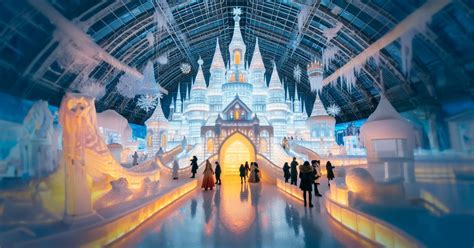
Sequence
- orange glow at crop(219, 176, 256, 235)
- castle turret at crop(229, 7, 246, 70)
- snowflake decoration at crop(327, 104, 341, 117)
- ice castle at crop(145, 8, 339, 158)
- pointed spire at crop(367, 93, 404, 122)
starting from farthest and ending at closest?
snowflake decoration at crop(327, 104, 341, 117) → castle turret at crop(229, 7, 246, 70) → ice castle at crop(145, 8, 339, 158) → pointed spire at crop(367, 93, 404, 122) → orange glow at crop(219, 176, 256, 235)

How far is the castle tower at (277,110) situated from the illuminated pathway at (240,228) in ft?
61.5

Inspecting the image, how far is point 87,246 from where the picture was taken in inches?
132

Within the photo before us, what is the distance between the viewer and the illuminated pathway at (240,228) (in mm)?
3730

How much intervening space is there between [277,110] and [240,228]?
21.7 meters

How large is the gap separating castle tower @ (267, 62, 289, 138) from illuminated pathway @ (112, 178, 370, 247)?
18.8 m

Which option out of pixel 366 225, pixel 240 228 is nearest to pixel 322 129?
pixel 366 225

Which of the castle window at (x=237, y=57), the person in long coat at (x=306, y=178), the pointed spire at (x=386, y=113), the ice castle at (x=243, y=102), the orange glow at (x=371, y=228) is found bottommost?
the orange glow at (x=371, y=228)

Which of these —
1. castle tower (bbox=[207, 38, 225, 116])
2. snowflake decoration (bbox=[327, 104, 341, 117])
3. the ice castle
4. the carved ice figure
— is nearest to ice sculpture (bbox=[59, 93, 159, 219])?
the carved ice figure

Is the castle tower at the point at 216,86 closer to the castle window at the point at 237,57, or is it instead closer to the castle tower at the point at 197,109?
the castle tower at the point at 197,109

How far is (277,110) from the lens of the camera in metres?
25.5

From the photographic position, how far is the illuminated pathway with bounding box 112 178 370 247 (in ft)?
12.2

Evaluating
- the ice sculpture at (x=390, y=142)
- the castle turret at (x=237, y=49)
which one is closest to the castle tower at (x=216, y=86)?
the castle turret at (x=237, y=49)

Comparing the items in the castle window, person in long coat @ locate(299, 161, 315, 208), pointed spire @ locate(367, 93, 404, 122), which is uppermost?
the castle window

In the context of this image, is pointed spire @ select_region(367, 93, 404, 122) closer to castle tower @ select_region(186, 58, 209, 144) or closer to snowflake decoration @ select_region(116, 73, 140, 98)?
snowflake decoration @ select_region(116, 73, 140, 98)
